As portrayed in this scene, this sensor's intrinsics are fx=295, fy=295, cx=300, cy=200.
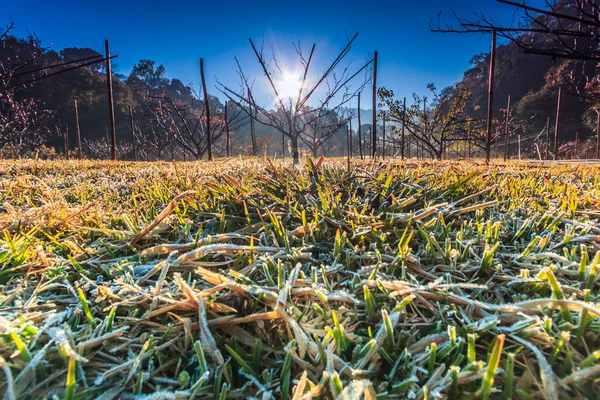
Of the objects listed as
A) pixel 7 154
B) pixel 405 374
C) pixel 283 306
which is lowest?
pixel 405 374

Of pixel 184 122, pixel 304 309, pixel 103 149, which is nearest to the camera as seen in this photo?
pixel 304 309

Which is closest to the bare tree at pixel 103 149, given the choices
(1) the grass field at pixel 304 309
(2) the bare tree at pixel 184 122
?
(2) the bare tree at pixel 184 122

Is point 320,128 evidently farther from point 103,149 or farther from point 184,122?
point 103,149

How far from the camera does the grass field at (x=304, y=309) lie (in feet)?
1.85

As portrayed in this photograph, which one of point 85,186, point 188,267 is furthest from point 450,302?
point 85,186

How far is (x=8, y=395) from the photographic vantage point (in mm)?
505

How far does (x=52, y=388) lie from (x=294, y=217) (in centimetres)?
99

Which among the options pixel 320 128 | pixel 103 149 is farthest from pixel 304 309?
pixel 103 149

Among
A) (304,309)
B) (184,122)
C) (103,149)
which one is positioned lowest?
(304,309)

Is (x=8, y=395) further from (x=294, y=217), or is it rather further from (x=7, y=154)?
(x=7, y=154)

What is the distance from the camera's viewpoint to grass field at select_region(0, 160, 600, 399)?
1.85ft

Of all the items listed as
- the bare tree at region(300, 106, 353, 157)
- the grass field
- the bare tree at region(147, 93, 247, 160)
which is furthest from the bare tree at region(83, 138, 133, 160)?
the grass field

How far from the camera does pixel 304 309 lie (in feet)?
2.57

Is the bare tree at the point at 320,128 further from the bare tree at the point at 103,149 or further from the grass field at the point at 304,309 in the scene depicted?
the bare tree at the point at 103,149
